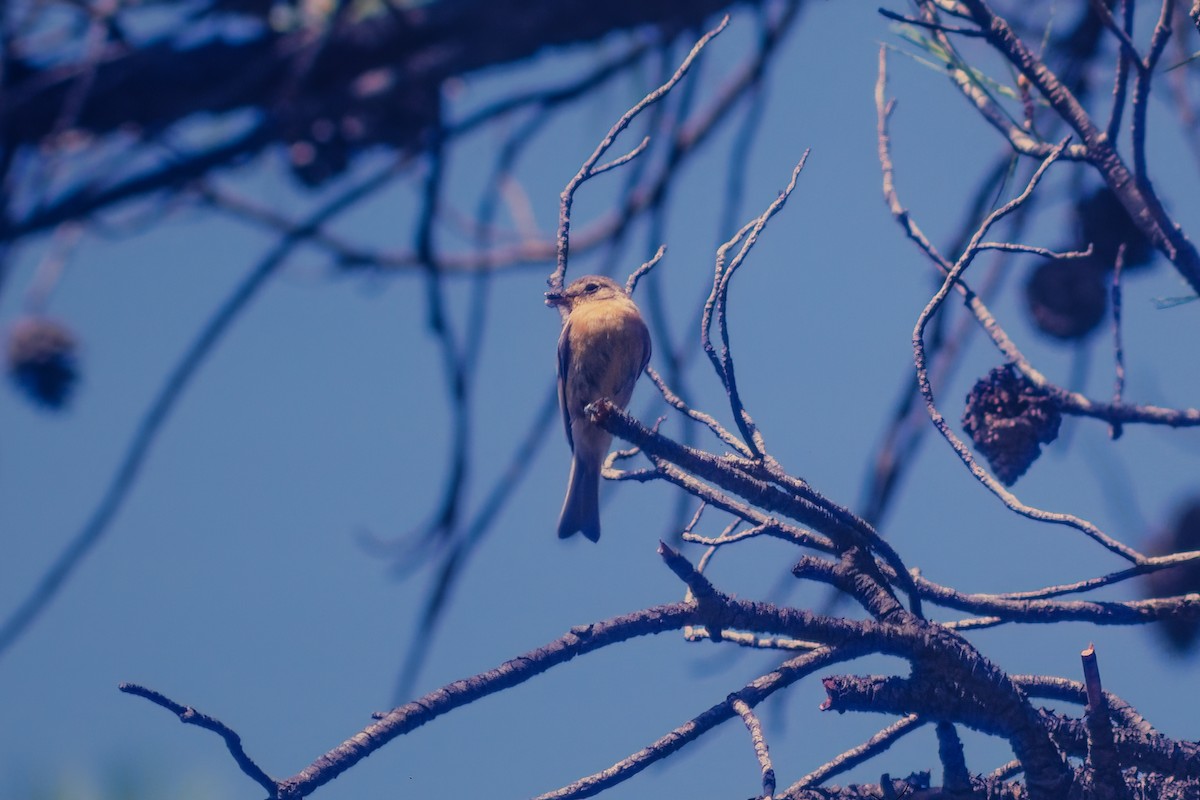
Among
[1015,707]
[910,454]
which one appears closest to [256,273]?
[910,454]

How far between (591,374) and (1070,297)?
1884 mm

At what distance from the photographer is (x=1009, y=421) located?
2695 millimetres

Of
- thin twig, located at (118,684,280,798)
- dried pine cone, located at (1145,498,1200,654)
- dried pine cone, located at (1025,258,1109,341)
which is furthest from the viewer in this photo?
dried pine cone, located at (1025,258,1109,341)

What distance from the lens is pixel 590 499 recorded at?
4492mm

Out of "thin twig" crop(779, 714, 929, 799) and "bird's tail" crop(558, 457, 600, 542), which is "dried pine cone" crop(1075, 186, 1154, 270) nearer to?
"thin twig" crop(779, 714, 929, 799)

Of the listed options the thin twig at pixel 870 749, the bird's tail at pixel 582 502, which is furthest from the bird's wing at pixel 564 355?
the thin twig at pixel 870 749

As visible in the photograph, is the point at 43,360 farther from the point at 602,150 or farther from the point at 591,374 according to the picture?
the point at 602,150

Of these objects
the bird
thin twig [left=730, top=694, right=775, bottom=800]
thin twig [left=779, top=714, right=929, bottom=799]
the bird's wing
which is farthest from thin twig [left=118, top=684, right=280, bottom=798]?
the bird's wing

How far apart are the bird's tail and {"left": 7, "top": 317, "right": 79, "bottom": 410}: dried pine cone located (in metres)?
1.90

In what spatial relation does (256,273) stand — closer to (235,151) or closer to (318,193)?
(235,151)

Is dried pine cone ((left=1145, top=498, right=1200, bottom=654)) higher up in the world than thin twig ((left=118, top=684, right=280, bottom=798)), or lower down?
higher up

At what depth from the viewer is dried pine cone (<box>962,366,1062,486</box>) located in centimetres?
265

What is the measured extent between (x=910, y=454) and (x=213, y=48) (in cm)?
252

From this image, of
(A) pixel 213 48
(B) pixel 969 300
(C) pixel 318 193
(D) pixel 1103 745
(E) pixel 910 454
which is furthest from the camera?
(C) pixel 318 193
